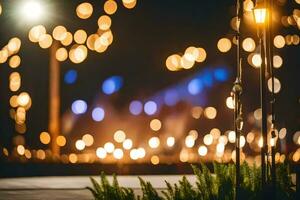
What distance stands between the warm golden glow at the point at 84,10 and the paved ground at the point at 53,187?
10670 millimetres

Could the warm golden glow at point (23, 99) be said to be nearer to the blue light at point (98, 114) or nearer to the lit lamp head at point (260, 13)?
the blue light at point (98, 114)

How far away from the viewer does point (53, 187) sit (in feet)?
62.6

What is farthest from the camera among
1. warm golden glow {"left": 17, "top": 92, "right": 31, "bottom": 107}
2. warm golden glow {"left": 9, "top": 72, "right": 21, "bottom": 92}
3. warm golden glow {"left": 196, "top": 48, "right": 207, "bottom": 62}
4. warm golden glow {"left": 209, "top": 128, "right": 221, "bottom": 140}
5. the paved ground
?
warm golden glow {"left": 209, "top": 128, "right": 221, "bottom": 140}

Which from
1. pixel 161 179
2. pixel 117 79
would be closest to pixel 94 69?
pixel 117 79

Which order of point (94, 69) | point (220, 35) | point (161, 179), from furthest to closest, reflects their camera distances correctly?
point (94, 69), point (220, 35), point (161, 179)

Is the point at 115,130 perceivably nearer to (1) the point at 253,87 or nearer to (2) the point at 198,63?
(2) the point at 198,63

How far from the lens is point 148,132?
41.4 m

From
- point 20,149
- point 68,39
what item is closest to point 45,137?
point 20,149

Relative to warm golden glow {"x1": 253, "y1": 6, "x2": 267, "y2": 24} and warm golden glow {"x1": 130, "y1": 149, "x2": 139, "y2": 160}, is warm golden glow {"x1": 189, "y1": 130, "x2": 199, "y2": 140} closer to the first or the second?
warm golden glow {"x1": 130, "y1": 149, "x2": 139, "y2": 160}

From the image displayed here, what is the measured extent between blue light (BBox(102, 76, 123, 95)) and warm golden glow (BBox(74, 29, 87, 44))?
14.0 ft

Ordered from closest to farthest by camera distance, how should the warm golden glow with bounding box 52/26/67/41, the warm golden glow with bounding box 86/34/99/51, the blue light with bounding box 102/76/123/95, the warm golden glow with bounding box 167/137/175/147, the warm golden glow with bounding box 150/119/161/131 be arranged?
the warm golden glow with bounding box 52/26/67/41 → the warm golden glow with bounding box 86/34/99/51 → the blue light with bounding box 102/76/123/95 → the warm golden glow with bounding box 150/119/161/131 → the warm golden glow with bounding box 167/137/175/147

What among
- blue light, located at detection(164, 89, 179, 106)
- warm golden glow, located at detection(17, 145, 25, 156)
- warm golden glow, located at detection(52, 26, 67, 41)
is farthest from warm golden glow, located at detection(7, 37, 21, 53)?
blue light, located at detection(164, 89, 179, 106)

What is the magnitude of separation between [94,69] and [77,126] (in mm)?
4332

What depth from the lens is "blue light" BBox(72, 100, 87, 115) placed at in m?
37.4
